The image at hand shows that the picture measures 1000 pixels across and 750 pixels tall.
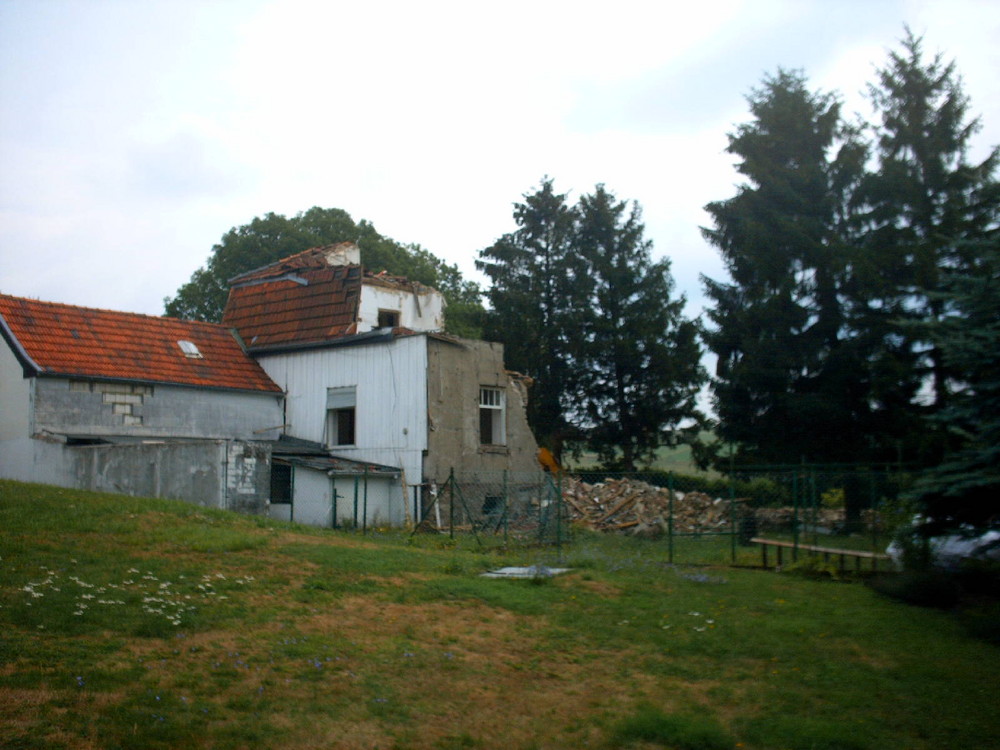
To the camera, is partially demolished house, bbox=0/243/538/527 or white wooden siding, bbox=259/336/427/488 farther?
white wooden siding, bbox=259/336/427/488

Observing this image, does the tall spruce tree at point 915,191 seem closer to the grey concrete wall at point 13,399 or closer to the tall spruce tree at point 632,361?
the tall spruce tree at point 632,361

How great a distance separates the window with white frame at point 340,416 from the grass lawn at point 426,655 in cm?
1329

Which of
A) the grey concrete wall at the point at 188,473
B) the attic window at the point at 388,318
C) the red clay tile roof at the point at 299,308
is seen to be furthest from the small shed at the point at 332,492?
the attic window at the point at 388,318

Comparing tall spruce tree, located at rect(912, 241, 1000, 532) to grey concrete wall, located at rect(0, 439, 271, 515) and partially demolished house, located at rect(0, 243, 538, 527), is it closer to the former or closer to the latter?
partially demolished house, located at rect(0, 243, 538, 527)

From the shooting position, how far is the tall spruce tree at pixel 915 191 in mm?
31000

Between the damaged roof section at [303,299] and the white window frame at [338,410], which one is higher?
the damaged roof section at [303,299]

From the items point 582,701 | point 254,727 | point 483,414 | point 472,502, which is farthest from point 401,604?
point 483,414

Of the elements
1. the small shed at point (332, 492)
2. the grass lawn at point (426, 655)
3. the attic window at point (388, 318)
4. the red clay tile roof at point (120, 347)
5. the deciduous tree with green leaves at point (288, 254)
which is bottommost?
the grass lawn at point (426, 655)

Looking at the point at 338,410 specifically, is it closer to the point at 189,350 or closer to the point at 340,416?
the point at 340,416

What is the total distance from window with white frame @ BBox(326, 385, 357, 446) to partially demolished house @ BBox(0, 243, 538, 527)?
1.8 inches

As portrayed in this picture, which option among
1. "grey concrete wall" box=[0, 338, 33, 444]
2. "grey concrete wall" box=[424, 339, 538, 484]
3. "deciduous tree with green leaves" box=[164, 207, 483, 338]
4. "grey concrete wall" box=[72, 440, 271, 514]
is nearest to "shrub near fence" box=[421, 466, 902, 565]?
"grey concrete wall" box=[424, 339, 538, 484]

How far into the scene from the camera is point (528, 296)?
141 feet

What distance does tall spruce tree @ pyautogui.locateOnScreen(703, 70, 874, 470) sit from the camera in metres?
32.4

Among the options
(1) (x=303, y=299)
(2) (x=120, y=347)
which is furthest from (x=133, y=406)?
(1) (x=303, y=299)
